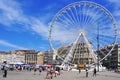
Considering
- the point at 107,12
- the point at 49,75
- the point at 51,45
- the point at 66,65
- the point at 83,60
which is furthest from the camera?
the point at 83,60

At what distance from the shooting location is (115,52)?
7264 inches

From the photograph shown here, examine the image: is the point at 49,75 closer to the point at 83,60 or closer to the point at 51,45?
the point at 51,45

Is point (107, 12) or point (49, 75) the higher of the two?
point (107, 12)

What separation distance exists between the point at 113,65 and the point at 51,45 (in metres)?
107

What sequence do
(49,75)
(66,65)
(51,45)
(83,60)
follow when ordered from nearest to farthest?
1. (49,75)
2. (51,45)
3. (66,65)
4. (83,60)

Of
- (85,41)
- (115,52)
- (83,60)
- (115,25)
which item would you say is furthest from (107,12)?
(115,52)

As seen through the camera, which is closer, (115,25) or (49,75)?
(49,75)

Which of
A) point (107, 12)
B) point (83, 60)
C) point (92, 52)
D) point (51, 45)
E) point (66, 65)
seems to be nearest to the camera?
point (107, 12)

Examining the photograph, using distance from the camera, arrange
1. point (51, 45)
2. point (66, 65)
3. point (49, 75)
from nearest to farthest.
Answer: point (49, 75), point (51, 45), point (66, 65)

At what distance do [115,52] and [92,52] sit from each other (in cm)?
9965

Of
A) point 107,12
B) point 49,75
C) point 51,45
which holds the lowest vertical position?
point 49,75

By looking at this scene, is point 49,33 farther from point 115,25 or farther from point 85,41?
point 115,25

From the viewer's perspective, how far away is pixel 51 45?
79938 millimetres

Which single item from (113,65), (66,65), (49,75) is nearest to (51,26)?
(66,65)
